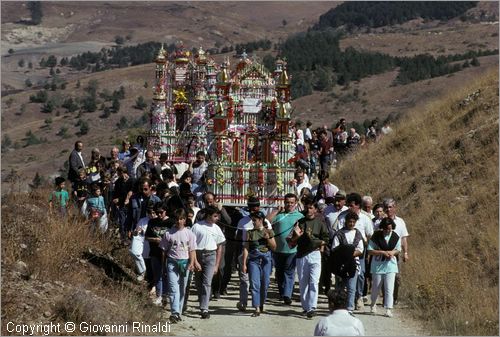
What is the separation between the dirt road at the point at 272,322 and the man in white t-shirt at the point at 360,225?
28 centimetres

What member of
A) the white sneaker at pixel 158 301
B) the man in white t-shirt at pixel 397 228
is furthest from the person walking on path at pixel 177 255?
the man in white t-shirt at pixel 397 228

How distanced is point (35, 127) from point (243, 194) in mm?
85819

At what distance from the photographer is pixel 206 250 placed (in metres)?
14.9

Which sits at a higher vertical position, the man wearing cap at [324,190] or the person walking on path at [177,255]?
the man wearing cap at [324,190]

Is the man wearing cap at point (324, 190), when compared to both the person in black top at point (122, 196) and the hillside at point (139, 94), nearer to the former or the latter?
the person in black top at point (122, 196)

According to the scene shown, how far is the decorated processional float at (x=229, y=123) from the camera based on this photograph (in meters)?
21.6

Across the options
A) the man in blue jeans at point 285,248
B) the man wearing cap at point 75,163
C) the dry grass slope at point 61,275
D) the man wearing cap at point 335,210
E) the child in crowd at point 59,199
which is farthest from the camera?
the man wearing cap at point 75,163

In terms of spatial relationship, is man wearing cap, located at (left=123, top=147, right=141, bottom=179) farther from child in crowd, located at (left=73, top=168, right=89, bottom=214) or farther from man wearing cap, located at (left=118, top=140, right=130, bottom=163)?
child in crowd, located at (left=73, top=168, right=89, bottom=214)

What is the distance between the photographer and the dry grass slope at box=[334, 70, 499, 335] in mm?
16109

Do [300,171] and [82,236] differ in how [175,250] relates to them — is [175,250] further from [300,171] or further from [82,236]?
[300,171]

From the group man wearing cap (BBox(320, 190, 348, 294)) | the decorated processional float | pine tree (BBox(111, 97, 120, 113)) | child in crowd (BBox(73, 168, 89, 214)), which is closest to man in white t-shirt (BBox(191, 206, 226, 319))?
Result: man wearing cap (BBox(320, 190, 348, 294))

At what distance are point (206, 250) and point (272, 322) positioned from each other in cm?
130

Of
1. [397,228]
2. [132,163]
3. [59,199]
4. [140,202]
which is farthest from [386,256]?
[132,163]

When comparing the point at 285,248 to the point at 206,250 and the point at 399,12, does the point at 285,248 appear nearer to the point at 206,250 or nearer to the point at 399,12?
the point at 206,250
